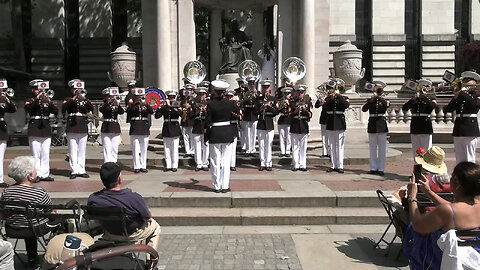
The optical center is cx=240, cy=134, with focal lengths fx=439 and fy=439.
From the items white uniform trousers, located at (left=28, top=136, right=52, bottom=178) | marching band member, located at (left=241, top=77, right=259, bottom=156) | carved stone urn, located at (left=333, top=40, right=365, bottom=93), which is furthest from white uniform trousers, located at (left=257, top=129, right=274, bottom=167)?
carved stone urn, located at (left=333, top=40, right=365, bottom=93)

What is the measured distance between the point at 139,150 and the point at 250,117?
3289 mm

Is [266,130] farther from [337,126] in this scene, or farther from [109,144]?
[109,144]

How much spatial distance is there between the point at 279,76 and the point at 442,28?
19.2 meters

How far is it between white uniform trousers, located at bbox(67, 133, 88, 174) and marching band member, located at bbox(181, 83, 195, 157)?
2.69m

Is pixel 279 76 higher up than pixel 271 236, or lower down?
higher up

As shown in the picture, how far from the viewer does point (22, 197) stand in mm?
4891

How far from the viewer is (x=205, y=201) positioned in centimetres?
780

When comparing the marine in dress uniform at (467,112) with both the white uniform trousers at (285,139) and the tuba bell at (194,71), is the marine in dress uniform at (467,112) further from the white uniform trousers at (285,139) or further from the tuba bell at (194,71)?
the tuba bell at (194,71)

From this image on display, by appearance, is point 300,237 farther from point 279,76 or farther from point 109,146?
point 279,76

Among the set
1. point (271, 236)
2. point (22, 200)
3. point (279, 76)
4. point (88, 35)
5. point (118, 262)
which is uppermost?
point (88, 35)

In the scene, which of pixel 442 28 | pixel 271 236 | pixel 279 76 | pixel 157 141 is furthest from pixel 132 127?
pixel 442 28

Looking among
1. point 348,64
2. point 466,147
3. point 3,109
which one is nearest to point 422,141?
point 466,147

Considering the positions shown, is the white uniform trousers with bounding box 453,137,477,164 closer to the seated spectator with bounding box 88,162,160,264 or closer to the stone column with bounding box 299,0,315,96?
the stone column with bounding box 299,0,315,96

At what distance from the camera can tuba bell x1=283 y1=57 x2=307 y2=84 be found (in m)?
14.4
